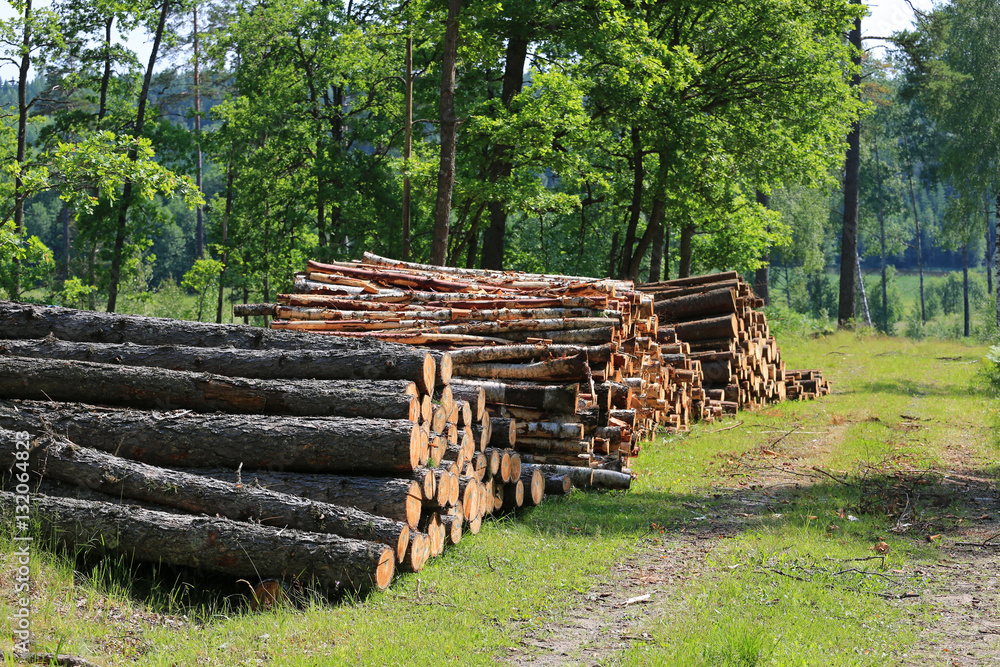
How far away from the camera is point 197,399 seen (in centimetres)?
707

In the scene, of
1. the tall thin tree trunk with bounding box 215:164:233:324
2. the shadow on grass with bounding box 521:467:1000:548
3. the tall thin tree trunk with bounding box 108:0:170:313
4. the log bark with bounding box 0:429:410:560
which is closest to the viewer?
the log bark with bounding box 0:429:410:560

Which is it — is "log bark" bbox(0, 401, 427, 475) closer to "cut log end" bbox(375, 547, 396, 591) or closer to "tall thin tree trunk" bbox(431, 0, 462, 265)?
"cut log end" bbox(375, 547, 396, 591)

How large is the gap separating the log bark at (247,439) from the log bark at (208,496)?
242 mm

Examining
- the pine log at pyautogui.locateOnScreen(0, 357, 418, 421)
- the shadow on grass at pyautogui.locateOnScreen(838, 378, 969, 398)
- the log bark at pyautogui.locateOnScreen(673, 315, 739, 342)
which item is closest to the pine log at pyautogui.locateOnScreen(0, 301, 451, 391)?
the pine log at pyautogui.locateOnScreen(0, 357, 418, 421)

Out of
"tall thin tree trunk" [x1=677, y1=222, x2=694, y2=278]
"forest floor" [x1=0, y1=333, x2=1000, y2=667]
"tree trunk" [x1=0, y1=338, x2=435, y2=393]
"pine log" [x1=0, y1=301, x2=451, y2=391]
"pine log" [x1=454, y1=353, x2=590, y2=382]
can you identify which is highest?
"tall thin tree trunk" [x1=677, y1=222, x2=694, y2=278]

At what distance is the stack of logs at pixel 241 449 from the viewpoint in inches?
242

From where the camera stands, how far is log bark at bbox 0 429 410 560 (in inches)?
250

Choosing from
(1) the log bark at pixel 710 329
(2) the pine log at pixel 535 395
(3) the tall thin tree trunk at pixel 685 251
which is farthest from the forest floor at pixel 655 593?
(3) the tall thin tree trunk at pixel 685 251

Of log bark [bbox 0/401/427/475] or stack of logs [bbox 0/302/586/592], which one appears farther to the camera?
log bark [bbox 0/401/427/475]

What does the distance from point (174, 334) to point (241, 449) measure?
1805mm

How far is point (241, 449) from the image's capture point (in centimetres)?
674

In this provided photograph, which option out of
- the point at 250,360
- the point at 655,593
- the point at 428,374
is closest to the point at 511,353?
the point at 428,374

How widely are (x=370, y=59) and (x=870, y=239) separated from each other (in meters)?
54.3

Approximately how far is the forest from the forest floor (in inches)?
392
